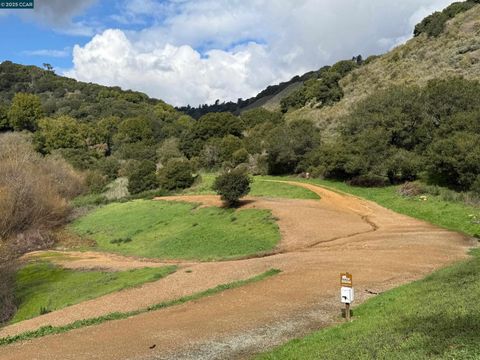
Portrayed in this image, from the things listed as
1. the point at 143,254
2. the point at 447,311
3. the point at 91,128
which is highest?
the point at 91,128

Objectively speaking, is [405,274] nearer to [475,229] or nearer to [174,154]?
[475,229]

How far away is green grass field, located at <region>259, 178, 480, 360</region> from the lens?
6.99 meters

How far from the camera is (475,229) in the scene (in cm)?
2298

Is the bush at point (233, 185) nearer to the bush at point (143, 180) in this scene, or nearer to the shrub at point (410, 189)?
the shrub at point (410, 189)

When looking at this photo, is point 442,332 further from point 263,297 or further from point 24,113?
point 24,113

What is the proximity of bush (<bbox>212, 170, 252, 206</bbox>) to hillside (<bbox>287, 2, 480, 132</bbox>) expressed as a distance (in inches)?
1101

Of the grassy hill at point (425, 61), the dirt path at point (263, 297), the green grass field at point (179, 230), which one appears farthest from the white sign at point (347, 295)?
the grassy hill at point (425, 61)

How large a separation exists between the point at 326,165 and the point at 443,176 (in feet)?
39.9

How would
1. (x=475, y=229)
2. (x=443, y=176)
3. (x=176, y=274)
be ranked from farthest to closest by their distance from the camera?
(x=443, y=176), (x=475, y=229), (x=176, y=274)

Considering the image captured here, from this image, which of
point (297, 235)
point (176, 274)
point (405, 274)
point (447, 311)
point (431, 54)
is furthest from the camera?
point (431, 54)

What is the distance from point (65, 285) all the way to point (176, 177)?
2956 cm

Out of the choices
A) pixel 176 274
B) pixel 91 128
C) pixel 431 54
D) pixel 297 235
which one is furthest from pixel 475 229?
pixel 91 128

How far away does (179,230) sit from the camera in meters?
32.4

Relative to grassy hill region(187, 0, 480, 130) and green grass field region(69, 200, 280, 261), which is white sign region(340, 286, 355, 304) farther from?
grassy hill region(187, 0, 480, 130)
